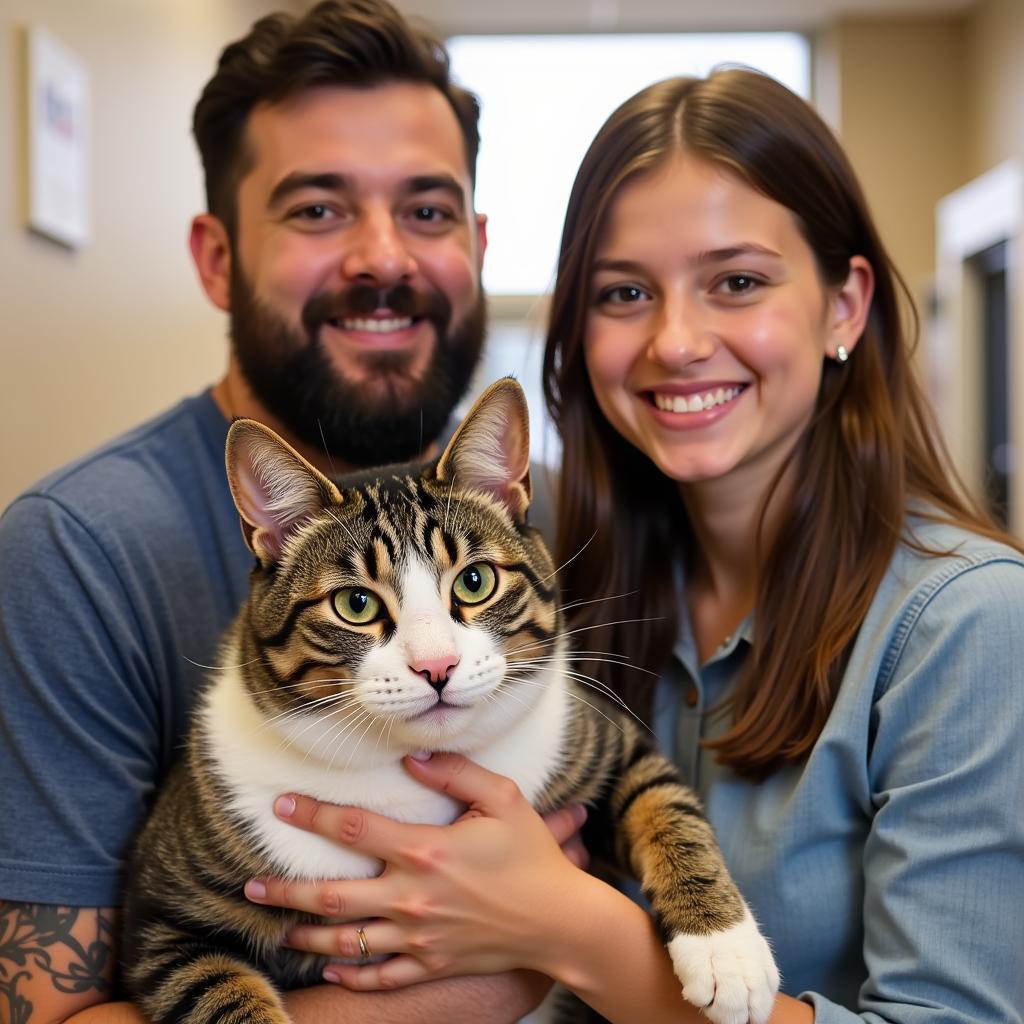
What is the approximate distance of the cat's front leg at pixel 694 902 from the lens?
50.4 inches

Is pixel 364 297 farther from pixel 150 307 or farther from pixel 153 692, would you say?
pixel 150 307

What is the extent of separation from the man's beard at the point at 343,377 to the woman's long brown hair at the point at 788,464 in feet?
0.84

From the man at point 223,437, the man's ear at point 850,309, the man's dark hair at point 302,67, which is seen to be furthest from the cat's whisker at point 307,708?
the man's dark hair at point 302,67

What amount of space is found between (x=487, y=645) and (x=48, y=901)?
0.74m

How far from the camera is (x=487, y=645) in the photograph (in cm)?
135

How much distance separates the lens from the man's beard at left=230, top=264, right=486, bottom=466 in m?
2.04

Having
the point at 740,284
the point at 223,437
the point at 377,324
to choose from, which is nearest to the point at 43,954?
the point at 223,437

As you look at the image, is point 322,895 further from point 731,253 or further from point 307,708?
point 731,253

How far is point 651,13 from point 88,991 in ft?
22.7

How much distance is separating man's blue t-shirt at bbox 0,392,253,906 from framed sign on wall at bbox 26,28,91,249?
1326mm

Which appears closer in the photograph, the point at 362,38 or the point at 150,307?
the point at 362,38

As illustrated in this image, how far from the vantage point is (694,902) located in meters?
1.38

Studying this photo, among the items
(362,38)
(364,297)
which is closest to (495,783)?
(364,297)

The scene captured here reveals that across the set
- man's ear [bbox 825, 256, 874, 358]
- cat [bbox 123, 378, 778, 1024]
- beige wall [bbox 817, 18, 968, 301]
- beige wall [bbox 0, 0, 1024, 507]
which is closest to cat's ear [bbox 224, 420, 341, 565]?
cat [bbox 123, 378, 778, 1024]
